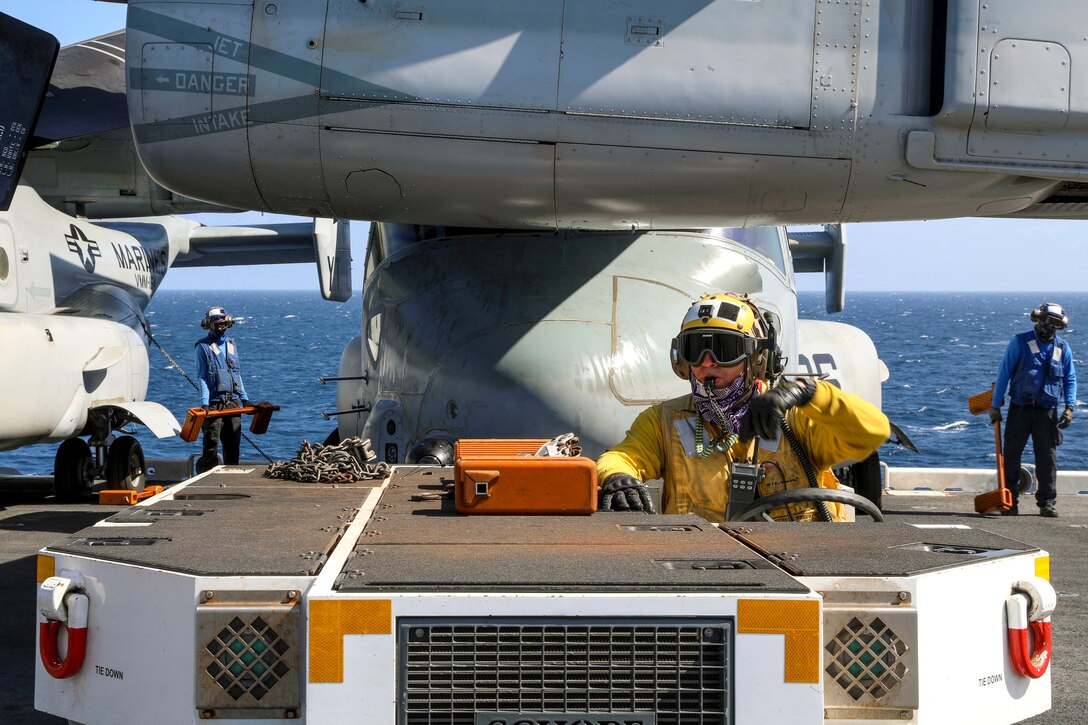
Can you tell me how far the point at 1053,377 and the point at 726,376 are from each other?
7.25 meters

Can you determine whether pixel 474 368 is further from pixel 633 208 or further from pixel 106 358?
pixel 106 358

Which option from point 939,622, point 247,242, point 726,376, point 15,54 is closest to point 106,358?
point 15,54

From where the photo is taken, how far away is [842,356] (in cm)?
931

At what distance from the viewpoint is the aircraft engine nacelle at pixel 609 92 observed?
18.4ft

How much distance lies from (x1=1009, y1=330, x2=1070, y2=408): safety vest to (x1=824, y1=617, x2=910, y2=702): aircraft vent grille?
8782 mm

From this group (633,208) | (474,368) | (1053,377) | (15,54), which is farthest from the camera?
(1053,377)

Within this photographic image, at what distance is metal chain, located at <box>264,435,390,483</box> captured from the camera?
4.75 m

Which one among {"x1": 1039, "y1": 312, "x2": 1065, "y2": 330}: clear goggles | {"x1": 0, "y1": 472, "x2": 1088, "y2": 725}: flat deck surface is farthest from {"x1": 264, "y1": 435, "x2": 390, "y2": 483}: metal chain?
{"x1": 1039, "y1": 312, "x2": 1065, "y2": 330}: clear goggles

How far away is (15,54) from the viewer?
7.43 m

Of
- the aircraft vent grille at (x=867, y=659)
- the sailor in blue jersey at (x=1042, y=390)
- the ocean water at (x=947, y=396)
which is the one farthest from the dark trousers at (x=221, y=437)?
the ocean water at (x=947, y=396)

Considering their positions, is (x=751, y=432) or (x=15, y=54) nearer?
(x=751, y=432)

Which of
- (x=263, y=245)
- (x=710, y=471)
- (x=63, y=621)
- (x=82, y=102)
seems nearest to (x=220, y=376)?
(x=82, y=102)

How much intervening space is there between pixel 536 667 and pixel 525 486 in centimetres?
129

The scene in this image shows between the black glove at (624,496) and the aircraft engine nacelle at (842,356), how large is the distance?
4.86m
